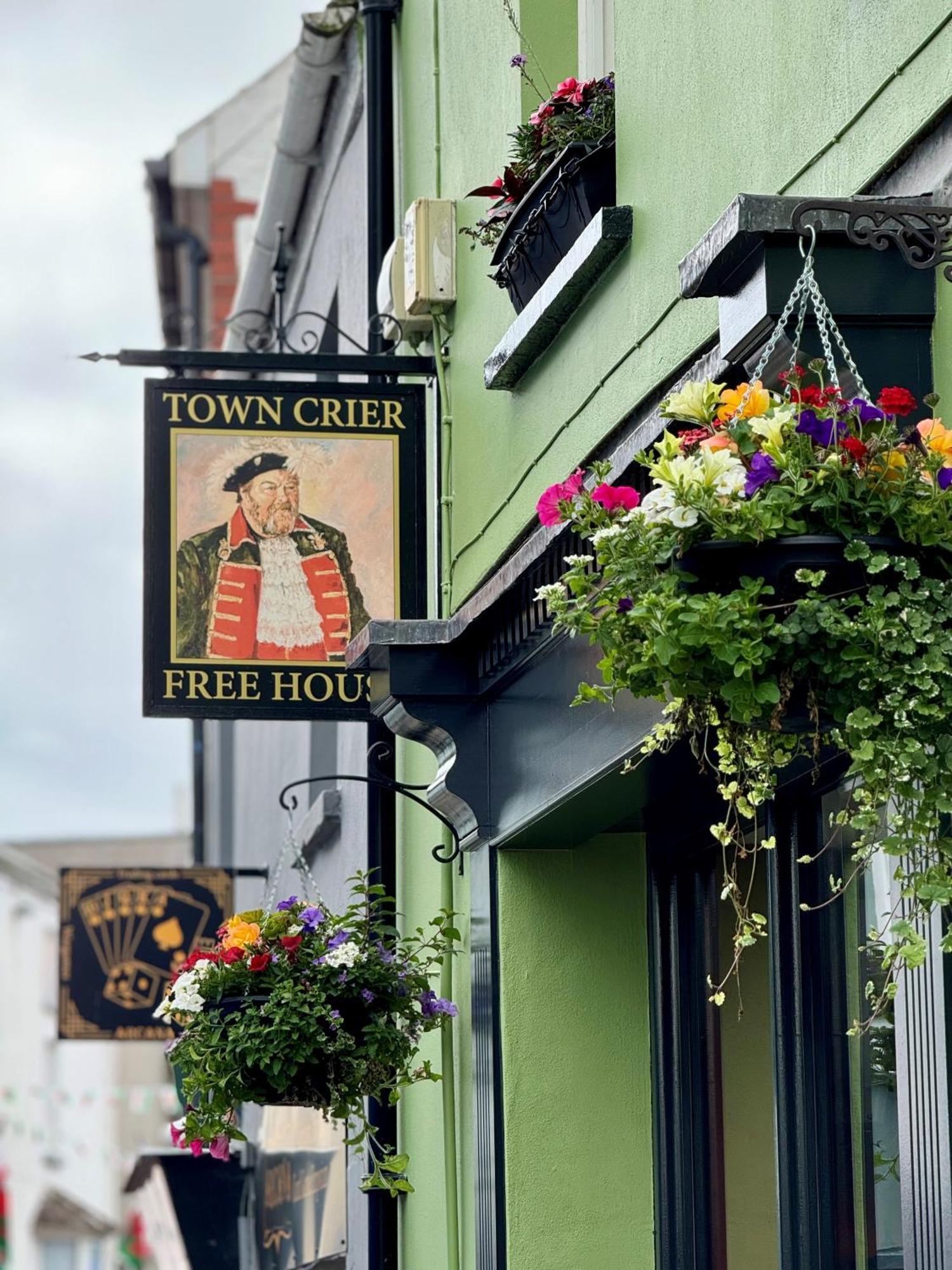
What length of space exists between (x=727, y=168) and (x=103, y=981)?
8.83 meters

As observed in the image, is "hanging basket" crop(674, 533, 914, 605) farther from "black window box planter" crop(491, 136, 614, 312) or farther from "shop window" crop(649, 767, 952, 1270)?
"black window box planter" crop(491, 136, 614, 312)

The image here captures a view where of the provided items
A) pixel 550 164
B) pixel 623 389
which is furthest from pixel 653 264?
pixel 550 164

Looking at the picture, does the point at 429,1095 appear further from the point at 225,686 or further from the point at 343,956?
the point at 225,686

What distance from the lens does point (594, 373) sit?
17.1 ft

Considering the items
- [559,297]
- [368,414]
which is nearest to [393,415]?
[368,414]

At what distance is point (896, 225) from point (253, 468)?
3.84 meters

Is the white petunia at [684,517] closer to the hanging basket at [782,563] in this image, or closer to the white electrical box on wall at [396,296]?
the hanging basket at [782,563]

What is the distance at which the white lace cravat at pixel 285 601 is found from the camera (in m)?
6.68

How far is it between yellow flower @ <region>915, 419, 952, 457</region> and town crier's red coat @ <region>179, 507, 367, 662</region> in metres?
4.01

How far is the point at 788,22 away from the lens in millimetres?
3867

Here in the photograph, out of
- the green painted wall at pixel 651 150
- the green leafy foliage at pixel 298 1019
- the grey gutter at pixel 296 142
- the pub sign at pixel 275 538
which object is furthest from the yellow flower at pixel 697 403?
the grey gutter at pixel 296 142

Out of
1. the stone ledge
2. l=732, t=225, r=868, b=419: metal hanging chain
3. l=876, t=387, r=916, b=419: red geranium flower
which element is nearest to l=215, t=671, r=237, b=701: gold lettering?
the stone ledge

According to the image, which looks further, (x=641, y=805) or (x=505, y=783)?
(x=505, y=783)

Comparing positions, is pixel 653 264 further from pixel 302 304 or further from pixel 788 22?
pixel 302 304
